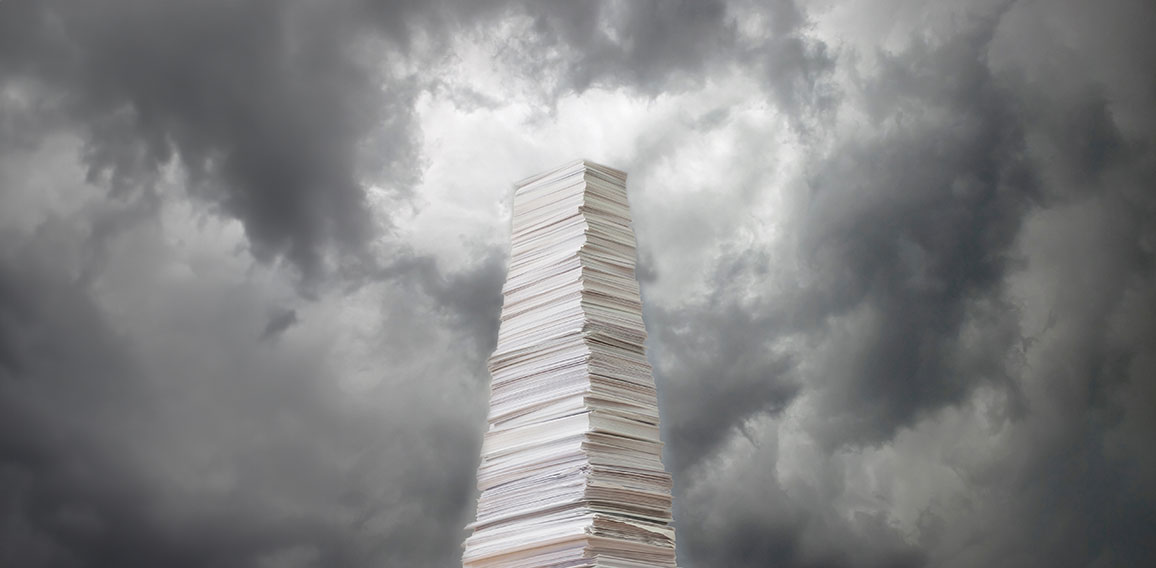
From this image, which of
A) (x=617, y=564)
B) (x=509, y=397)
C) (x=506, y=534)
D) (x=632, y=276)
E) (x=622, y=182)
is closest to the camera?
(x=617, y=564)

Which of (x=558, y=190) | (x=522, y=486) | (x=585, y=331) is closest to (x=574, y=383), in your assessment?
(x=585, y=331)

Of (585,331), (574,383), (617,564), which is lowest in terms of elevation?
(617,564)

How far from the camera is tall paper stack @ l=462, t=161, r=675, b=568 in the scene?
2.18 metres

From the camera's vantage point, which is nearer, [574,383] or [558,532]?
[558,532]

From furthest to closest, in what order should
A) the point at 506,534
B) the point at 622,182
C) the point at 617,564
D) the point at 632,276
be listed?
1. the point at 622,182
2. the point at 632,276
3. the point at 506,534
4. the point at 617,564

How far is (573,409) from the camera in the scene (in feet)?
7.50

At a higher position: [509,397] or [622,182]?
[622,182]

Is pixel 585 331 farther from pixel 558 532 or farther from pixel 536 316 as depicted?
pixel 558 532

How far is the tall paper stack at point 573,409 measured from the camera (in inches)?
85.7

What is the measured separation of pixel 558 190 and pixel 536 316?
49 centimetres

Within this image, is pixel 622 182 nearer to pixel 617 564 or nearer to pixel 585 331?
pixel 585 331

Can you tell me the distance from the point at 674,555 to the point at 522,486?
0.48 meters

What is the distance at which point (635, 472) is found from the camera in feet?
7.50

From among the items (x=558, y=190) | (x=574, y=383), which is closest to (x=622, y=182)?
(x=558, y=190)
